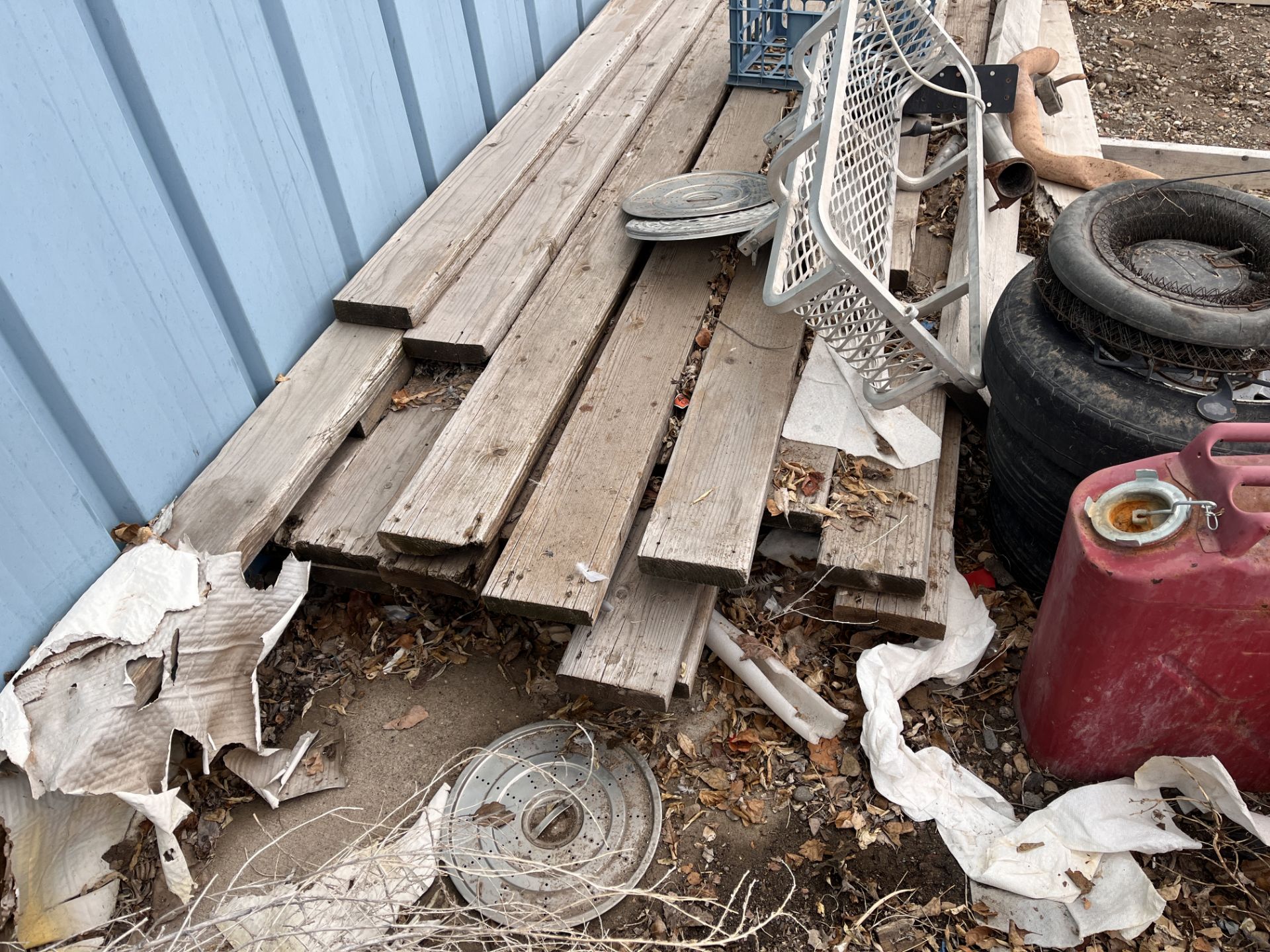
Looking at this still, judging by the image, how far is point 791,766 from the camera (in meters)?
2.49

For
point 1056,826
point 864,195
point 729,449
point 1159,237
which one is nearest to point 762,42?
point 864,195

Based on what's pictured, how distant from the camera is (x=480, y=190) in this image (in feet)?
11.7

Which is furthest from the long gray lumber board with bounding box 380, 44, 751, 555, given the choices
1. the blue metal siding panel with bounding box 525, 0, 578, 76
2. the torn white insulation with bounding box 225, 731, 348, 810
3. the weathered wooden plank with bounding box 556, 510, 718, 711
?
the blue metal siding panel with bounding box 525, 0, 578, 76

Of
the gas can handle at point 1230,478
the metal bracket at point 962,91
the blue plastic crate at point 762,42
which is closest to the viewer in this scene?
the gas can handle at point 1230,478

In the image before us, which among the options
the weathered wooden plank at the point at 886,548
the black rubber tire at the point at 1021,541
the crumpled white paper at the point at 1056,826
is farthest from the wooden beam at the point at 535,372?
the black rubber tire at the point at 1021,541

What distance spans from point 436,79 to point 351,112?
1.99ft

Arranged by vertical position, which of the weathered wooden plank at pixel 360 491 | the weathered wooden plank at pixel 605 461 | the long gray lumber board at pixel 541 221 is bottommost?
the weathered wooden plank at pixel 360 491

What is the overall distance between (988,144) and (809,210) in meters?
1.44

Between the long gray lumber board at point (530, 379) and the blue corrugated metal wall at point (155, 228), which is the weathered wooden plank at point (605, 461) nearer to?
the long gray lumber board at point (530, 379)

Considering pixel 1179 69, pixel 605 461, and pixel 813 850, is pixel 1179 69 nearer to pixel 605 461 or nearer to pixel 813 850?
pixel 605 461

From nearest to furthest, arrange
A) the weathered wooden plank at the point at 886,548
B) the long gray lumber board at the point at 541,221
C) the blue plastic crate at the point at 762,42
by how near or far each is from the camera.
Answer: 1. the weathered wooden plank at the point at 886,548
2. the long gray lumber board at the point at 541,221
3. the blue plastic crate at the point at 762,42

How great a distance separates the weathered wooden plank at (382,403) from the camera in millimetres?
2904

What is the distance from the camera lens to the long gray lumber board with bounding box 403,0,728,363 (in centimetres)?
301

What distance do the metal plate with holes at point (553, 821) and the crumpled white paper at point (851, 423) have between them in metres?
1.13
